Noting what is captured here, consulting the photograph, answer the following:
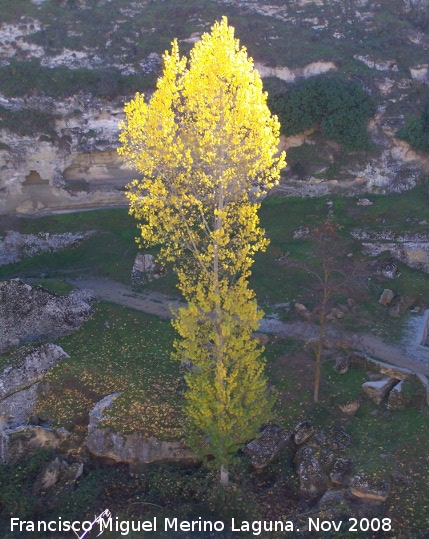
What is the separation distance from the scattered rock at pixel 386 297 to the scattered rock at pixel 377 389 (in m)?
5.11

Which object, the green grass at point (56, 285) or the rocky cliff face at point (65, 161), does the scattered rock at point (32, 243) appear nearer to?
the rocky cliff face at point (65, 161)

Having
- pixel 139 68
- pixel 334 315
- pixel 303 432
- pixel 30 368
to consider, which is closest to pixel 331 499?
pixel 303 432

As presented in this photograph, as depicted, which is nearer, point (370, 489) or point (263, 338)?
point (370, 489)

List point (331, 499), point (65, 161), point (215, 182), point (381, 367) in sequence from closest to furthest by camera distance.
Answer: point (215, 182), point (331, 499), point (381, 367), point (65, 161)

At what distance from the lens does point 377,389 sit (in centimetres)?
1653

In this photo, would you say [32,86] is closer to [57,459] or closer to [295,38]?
[295,38]

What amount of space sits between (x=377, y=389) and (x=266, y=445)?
389 centimetres

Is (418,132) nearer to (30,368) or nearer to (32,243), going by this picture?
(32,243)


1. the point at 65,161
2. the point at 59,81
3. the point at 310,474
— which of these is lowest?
the point at 310,474

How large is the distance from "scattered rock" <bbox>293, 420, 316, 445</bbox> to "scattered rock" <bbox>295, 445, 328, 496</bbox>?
615 millimetres

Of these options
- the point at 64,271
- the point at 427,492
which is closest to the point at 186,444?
the point at 427,492

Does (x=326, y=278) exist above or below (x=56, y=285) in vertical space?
above

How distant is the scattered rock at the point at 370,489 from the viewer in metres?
13.2

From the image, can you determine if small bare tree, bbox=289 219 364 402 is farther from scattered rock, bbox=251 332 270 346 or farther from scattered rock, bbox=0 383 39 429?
scattered rock, bbox=0 383 39 429
